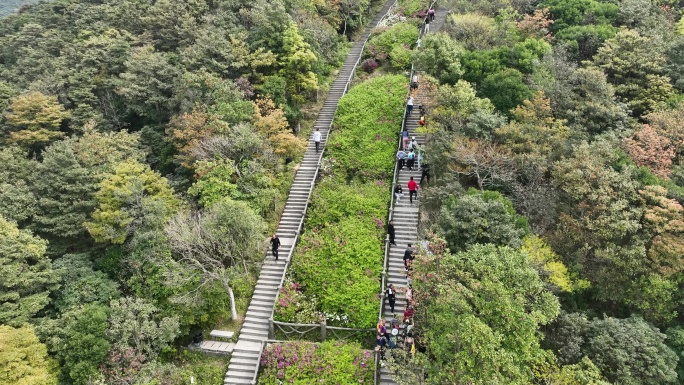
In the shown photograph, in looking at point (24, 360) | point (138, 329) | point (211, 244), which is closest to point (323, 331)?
point (211, 244)

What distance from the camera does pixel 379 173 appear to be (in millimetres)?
29812

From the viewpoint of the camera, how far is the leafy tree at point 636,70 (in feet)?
94.3

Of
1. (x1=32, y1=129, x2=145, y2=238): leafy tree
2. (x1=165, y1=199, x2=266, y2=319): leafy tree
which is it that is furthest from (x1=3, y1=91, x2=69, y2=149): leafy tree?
(x1=165, y1=199, x2=266, y2=319): leafy tree

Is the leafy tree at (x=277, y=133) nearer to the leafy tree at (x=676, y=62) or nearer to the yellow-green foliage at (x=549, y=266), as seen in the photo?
the yellow-green foliage at (x=549, y=266)

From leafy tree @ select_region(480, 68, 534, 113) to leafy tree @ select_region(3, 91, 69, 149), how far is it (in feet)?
108

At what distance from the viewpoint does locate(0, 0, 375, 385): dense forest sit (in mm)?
20828

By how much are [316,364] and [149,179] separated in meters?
15.1

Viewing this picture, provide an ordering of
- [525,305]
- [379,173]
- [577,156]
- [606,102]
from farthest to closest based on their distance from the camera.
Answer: [379,173]
[606,102]
[577,156]
[525,305]

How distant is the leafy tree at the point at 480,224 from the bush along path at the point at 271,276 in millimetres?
9536

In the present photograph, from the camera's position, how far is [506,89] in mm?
28875

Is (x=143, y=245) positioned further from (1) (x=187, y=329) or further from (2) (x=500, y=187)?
(2) (x=500, y=187)

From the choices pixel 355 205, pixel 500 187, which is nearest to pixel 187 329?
pixel 355 205

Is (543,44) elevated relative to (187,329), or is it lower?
elevated

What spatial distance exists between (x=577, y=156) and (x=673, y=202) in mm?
4521
